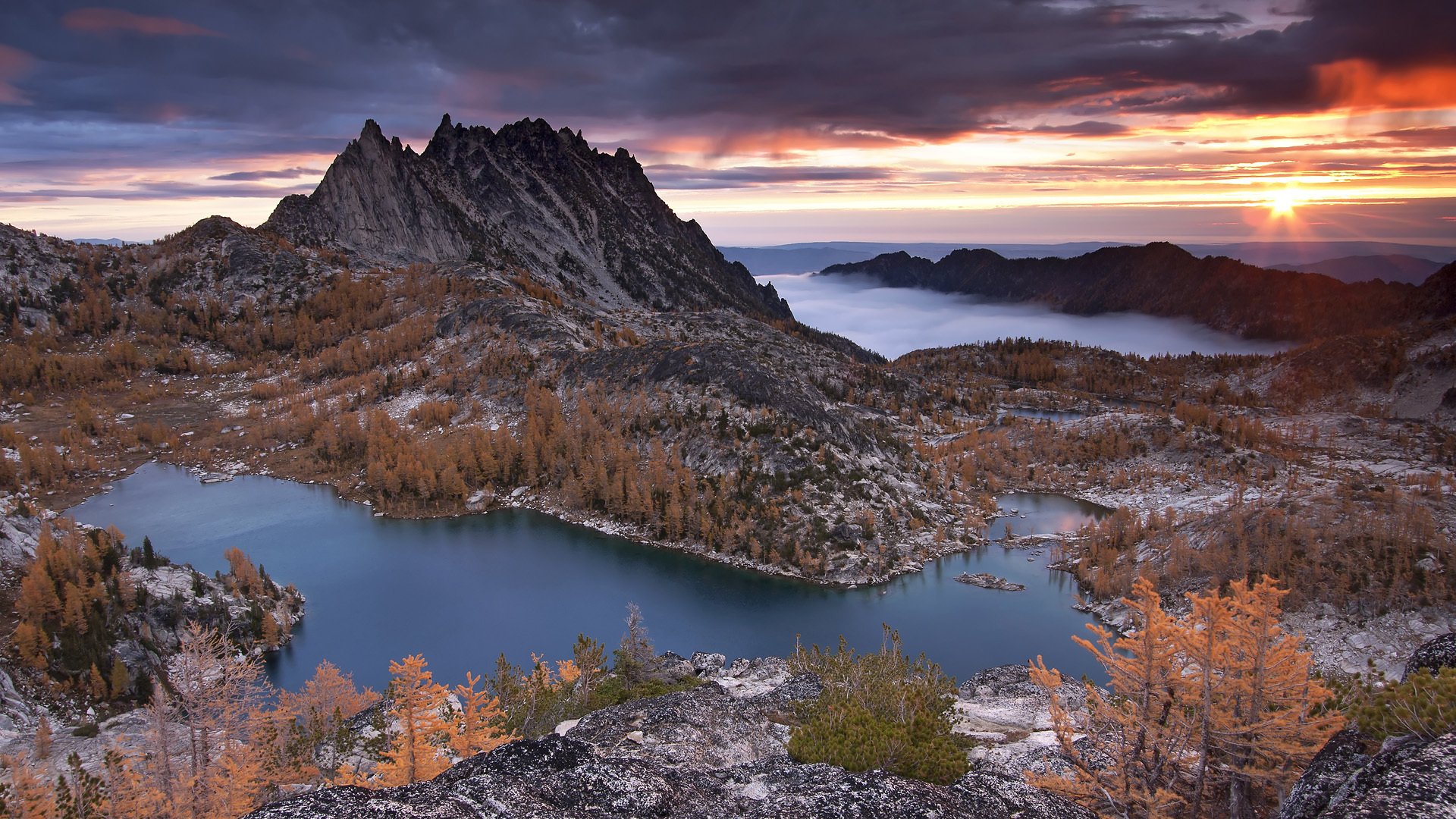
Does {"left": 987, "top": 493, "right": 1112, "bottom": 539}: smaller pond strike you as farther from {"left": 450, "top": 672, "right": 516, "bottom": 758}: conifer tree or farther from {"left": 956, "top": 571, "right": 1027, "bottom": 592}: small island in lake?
{"left": 450, "top": 672, "right": 516, "bottom": 758}: conifer tree

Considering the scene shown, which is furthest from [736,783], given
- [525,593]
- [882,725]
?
[525,593]

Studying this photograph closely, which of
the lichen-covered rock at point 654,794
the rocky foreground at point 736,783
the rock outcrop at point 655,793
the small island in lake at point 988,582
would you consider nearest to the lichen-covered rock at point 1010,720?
the rocky foreground at point 736,783

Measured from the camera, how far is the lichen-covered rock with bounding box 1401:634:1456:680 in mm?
20922

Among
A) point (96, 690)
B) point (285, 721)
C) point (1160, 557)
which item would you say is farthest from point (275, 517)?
point (1160, 557)

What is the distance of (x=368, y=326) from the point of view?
164m

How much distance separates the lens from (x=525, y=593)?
8331cm

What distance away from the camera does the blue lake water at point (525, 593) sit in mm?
71938

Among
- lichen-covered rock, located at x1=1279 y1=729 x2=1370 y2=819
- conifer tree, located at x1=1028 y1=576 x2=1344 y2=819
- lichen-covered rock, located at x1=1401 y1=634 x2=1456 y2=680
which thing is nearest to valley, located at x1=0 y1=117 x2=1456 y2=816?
conifer tree, located at x1=1028 y1=576 x2=1344 y2=819

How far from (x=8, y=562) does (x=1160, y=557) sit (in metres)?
115

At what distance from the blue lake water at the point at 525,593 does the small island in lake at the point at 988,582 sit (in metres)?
1.49

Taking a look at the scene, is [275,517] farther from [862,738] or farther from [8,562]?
[862,738]

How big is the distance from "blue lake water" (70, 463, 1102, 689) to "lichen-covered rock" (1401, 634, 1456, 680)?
160ft

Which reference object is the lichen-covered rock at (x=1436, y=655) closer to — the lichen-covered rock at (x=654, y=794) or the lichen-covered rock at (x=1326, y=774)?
the lichen-covered rock at (x=1326, y=774)

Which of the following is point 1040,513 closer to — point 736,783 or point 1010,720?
point 1010,720
